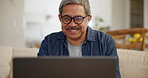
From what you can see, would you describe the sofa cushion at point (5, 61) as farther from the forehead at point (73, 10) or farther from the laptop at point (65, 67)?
the laptop at point (65, 67)

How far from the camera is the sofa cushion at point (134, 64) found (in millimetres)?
1333

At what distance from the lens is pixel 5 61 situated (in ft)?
4.66

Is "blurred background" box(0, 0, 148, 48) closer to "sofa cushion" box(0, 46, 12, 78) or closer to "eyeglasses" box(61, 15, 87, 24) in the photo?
"sofa cushion" box(0, 46, 12, 78)

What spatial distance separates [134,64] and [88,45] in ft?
1.42

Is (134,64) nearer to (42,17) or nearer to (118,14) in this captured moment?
(118,14)

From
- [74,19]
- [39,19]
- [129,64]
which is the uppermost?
[39,19]

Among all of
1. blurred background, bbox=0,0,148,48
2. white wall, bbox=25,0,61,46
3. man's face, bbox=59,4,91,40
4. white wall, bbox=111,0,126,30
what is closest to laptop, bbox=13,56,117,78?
man's face, bbox=59,4,91,40

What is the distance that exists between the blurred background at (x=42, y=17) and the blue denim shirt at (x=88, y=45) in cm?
278

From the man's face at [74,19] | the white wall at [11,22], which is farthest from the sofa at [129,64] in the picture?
the white wall at [11,22]

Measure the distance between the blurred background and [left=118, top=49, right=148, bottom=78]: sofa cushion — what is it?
8.23 ft

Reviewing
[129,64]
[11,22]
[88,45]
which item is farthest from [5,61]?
[11,22]

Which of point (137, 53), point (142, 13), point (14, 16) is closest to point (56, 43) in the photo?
point (137, 53)

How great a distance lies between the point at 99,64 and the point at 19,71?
220mm

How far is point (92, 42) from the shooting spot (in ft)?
3.67
